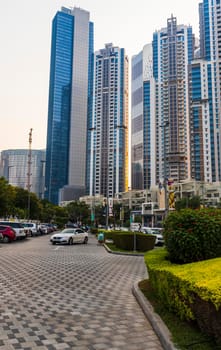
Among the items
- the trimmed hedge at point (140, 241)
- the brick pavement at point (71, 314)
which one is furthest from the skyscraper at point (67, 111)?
the brick pavement at point (71, 314)

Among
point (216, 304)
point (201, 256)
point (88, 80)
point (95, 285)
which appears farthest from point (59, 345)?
point (88, 80)

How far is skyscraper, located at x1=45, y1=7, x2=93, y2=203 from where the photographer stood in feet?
466

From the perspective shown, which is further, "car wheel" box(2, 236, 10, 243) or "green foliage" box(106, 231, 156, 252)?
"car wheel" box(2, 236, 10, 243)

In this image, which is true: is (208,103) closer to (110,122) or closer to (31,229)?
(110,122)

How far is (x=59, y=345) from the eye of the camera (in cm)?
429

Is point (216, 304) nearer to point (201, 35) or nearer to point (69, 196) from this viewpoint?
point (201, 35)

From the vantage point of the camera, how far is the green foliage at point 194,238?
22.2 ft

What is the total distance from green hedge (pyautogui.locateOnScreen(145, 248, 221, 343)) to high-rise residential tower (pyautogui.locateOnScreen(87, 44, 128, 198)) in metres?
63.1

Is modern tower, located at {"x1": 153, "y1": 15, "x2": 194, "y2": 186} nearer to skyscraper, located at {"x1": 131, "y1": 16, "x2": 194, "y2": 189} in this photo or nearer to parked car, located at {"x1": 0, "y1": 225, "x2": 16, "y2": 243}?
skyscraper, located at {"x1": 131, "y1": 16, "x2": 194, "y2": 189}

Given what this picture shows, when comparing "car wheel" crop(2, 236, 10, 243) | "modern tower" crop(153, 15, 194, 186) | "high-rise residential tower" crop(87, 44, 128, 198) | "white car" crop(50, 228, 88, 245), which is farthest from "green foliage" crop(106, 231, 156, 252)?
"modern tower" crop(153, 15, 194, 186)

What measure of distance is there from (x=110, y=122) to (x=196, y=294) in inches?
3162

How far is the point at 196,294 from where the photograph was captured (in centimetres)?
417

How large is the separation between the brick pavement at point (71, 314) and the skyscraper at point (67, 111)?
132 metres

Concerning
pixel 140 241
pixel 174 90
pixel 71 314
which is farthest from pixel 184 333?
pixel 174 90
